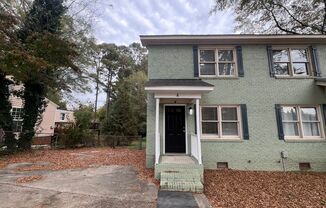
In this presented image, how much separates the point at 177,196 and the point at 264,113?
5.79 m

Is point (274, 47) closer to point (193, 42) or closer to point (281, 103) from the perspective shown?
point (281, 103)

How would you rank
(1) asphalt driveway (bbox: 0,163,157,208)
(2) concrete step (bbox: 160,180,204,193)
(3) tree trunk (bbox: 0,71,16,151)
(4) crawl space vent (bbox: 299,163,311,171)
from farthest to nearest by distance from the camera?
(3) tree trunk (bbox: 0,71,16,151), (4) crawl space vent (bbox: 299,163,311,171), (2) concrete step (bbox: 160,180,204,193), (1) asphalt driveway (bbox: 0,163,157,208)

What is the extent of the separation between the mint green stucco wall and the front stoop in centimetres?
172

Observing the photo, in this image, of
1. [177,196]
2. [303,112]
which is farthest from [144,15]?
[177,196]

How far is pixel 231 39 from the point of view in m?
8.61

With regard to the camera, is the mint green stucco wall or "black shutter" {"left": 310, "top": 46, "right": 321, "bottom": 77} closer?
the mint green stucco wall

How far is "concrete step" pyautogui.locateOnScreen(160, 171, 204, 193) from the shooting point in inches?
215

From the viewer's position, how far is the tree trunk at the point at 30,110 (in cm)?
1257

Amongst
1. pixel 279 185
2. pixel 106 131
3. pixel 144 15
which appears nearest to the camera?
pixel 279 185

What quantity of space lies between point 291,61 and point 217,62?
3566mm

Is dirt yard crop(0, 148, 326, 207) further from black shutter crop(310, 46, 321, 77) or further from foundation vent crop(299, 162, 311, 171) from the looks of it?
black shutter crop(310, 46, 321, 77)

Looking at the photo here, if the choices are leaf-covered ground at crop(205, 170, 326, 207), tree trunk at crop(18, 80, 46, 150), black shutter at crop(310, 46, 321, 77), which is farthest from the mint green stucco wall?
tree trunk at crop(18, 80, 46, 150)

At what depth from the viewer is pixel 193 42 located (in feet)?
28.9

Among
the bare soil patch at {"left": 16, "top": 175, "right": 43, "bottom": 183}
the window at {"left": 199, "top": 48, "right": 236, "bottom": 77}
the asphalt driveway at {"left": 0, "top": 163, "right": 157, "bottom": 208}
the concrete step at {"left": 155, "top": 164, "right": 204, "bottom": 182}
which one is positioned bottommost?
the asphalt driveway at {"left": 0, "top": 163, "right": 157, "bottom": 208}
